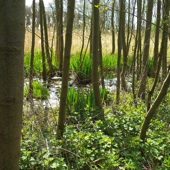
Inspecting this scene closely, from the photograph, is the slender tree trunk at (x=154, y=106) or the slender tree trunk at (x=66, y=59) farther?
the slender tree trunk at (x=66, y=59)

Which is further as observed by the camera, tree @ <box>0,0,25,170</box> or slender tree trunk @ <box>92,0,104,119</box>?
slender tree trunk @ <box>92,0,104,119</box>

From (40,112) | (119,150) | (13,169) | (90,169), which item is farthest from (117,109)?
(13,169)

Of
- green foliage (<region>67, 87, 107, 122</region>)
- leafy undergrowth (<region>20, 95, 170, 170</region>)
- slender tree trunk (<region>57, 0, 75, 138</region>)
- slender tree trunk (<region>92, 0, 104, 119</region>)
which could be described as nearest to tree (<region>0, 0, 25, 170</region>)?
leafy undergrowth (<region>20, 95, 170, 170</region>)

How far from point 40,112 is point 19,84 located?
2.51 meters

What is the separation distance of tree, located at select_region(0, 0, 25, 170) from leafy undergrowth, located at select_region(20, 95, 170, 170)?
1.03m

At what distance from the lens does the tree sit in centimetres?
93

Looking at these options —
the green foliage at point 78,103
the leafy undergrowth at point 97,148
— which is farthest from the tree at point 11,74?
the green foliage at point 78,103

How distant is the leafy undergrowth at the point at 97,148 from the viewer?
2.24 metres

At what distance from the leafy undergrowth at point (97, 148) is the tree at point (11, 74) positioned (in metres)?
1.03

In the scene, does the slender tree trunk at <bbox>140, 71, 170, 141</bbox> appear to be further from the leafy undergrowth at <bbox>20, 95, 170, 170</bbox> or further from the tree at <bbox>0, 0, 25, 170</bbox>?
the tree at <bbox>0, 0, 25, 170</bbox>

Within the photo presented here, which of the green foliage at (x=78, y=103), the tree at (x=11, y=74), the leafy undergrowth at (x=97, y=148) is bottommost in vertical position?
the leafy undergrowth at (x=97, y=148)

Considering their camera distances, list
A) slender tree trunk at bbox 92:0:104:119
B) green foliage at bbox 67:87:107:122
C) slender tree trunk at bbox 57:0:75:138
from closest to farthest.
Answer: slender tree trunk at bbox 57:0:75:138
slender tree trunk at bbox 92:0:104:119
green foliage at bbox 67:87:107:122

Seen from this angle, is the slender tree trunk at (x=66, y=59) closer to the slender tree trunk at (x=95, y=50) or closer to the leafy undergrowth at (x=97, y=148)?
the leafy undergrowth at (x=97, y=148)

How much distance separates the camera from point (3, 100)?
0.99m
